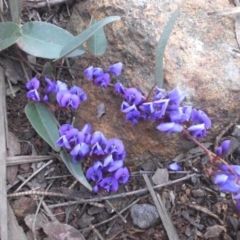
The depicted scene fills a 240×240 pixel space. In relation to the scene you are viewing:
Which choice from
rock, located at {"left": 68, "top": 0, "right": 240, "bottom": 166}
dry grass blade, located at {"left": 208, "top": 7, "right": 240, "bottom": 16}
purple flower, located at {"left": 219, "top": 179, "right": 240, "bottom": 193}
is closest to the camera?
purple flower, located at {"left": 219, "top": 179, "right": 240, "bottom": 193}

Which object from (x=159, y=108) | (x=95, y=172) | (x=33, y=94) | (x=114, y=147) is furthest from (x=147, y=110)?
(x=33, y=94)

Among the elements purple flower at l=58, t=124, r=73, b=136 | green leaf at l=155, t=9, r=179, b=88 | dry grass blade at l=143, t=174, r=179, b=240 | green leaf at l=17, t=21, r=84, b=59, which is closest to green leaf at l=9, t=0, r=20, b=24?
green leaf at l=17, t=21, r=84, b=59

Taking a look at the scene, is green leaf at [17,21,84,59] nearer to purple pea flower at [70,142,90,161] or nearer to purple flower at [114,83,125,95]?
purple flower at [114,83,125,95]

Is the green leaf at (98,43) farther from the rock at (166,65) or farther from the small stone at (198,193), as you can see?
the small stone at (198,193)

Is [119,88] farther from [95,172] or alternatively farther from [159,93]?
[95,172]

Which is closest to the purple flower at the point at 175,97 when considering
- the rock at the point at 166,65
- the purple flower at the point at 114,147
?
the rock at the point at 166,65

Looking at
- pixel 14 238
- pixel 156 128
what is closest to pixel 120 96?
pixel 156 128

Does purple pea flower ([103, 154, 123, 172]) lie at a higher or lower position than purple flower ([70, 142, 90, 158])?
lower
